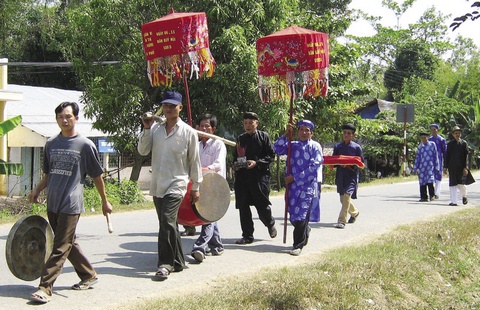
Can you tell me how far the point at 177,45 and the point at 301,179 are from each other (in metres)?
2.44

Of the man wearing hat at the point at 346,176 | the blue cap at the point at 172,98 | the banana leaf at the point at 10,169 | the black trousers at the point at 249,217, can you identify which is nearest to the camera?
the blue cap at the point at 172,98

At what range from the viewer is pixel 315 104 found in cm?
2128

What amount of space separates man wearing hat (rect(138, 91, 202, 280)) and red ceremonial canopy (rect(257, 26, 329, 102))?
6.75 feet

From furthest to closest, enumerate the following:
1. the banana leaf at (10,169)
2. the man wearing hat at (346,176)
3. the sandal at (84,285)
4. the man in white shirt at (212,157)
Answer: the banana leaf at (10,169)
the man wearing hat at (346,176)
the man in white shirt at (212,157)
the sandal at (84,285)

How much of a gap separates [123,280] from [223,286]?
1.08m

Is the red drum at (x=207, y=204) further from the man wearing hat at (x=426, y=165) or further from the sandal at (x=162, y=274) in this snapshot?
the man wearing hat at (x=426, y=165)

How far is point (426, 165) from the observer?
53.3 ft

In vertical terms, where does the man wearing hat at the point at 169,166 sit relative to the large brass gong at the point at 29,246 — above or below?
above

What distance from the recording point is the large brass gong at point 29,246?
584 centimetres

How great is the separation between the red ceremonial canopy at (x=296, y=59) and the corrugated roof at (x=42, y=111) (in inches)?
508

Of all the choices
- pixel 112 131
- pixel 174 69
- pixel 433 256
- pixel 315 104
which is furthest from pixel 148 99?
pixel 433 256

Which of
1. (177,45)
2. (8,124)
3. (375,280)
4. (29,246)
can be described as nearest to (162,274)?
(29,246)

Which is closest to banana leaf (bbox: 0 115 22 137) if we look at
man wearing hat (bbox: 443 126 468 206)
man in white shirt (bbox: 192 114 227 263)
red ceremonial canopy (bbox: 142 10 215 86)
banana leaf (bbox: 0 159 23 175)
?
banana leaf (bbox: 0 159 23 175)

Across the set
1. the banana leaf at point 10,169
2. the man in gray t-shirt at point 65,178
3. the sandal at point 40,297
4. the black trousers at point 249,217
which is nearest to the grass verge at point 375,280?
the sandal at point 40,297
